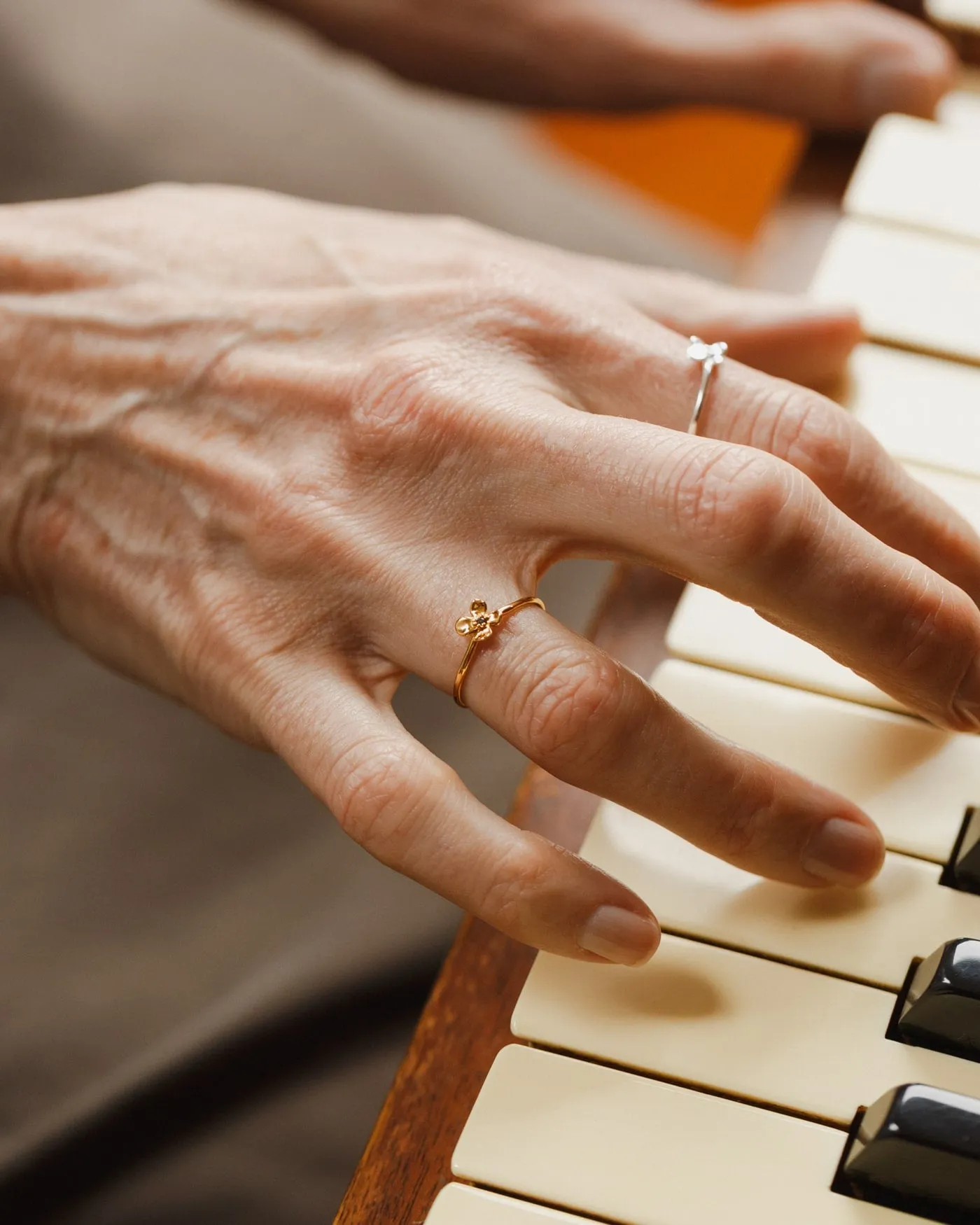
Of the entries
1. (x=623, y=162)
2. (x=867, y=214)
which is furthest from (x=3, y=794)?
(x=623, y=162)

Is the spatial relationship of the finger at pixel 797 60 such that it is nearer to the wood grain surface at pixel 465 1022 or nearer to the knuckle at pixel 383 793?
the wood grain surface at pixel 465 1022

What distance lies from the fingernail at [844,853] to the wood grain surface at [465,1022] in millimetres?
137

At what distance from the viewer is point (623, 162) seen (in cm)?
290

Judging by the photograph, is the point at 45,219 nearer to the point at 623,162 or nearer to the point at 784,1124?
the point at 784,1124

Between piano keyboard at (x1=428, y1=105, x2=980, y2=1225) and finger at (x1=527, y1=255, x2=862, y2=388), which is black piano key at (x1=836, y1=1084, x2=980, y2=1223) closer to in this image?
piano keyboard at (x1=428, y1=105, x2=980, y2=1225)

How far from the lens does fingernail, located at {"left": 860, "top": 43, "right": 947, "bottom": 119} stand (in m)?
0.92

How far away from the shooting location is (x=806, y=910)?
0.60 m

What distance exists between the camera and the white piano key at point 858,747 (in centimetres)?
61

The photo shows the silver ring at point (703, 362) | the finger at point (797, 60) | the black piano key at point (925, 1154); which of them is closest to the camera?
the black piano key at point (925, 1154)

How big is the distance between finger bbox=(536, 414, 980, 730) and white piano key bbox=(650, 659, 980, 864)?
0.9 inches

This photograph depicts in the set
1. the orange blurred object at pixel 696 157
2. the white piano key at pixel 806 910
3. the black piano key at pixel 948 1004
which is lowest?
the black piano key at pixel 948 1004

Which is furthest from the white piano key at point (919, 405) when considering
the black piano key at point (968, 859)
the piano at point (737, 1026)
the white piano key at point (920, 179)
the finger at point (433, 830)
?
the finger at point (433, 830)

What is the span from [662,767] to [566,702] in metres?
0.06

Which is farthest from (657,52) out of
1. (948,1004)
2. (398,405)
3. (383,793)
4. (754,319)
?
(948,1004)
